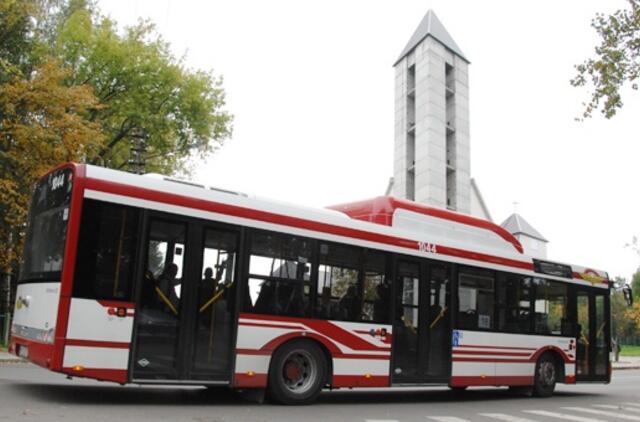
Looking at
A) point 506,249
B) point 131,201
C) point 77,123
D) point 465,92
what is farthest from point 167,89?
point 465,92

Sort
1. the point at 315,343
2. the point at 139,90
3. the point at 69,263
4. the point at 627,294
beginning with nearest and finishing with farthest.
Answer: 1. the point at 69,263
2. the point at 315,343
3. the point at 627,294
4. the point at 139,90

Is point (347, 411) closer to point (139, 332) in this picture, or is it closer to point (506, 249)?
point (139, 332)

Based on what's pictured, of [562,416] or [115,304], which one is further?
[562,416]

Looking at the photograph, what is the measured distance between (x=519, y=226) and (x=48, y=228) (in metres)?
80.0

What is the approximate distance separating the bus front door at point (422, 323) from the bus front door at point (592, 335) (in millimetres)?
4983

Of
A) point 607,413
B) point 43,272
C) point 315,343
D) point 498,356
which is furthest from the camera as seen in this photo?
point 498,356

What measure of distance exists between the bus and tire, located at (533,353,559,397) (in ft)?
1.23

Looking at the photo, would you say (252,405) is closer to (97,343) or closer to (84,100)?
(97,343)

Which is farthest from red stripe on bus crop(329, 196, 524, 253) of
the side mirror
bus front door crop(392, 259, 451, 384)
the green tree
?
the green tree

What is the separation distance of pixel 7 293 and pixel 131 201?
71.9ft

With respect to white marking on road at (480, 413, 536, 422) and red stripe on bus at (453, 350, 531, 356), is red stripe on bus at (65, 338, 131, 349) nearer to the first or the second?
white marking on road at (480, 413, 536, 422)

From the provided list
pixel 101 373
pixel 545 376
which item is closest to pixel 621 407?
pixel 545 376

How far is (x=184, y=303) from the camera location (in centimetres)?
918

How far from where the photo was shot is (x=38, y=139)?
20.1 meters
